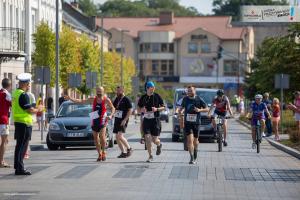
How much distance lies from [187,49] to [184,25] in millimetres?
5983

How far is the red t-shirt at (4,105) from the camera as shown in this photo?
20.9 m

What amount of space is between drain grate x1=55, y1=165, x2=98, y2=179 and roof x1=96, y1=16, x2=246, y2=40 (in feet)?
383

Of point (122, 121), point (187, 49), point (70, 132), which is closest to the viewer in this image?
point (122, 121)

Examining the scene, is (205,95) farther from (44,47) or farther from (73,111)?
(44,47)

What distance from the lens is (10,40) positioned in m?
44.5

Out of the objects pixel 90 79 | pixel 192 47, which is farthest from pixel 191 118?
pixel 192 47

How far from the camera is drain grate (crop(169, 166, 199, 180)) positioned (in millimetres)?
19031

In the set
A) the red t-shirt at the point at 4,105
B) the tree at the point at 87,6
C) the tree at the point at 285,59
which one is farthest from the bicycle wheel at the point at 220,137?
the tree at the point at 87,6

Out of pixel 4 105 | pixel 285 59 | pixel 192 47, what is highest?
pixel 192 47

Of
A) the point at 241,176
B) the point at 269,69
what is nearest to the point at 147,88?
the point at 241,176

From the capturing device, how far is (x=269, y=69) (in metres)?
50.0

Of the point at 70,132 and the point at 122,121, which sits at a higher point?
the point at 122,121

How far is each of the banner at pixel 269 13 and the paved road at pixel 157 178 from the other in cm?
3615

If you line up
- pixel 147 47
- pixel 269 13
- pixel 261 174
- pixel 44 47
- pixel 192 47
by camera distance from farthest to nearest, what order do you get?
pixel 147 47
pixel 192 47
pixel 269 13
pixel 44 47
pixel 261 174
